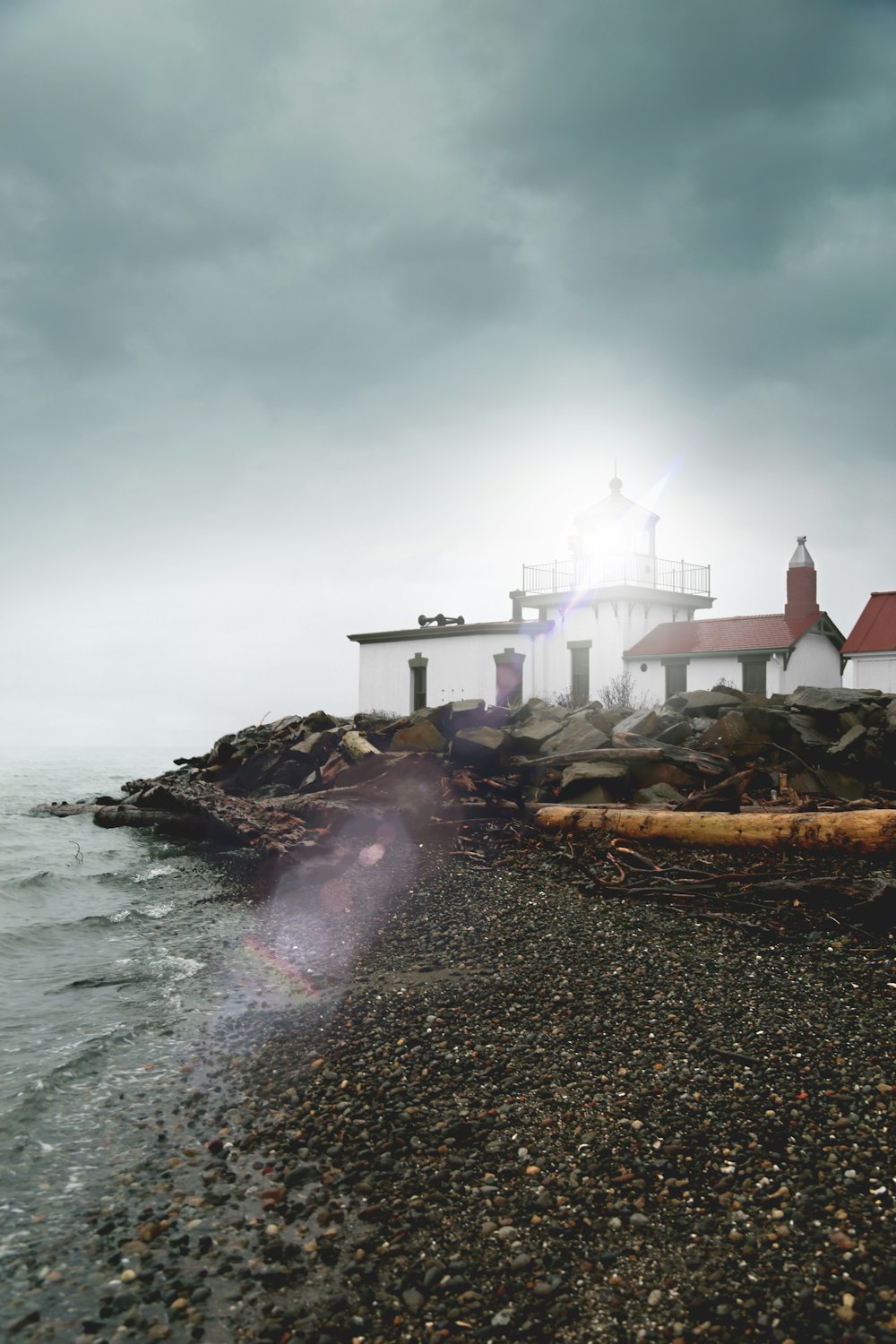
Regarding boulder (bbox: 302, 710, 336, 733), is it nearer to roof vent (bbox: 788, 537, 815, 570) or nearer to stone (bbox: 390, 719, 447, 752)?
stone (bbox: 390, 719, 447, 752)

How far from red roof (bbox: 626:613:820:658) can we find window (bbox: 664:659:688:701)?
2.07 feet

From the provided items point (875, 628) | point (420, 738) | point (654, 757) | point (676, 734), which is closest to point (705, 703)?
point (676, 734)

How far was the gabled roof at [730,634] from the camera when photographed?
3114cm

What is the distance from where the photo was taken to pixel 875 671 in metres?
29.1

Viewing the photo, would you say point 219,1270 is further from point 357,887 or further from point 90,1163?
point 357,887

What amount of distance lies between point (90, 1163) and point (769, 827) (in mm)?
7560

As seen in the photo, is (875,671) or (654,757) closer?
(654,757)

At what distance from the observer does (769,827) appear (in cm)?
917

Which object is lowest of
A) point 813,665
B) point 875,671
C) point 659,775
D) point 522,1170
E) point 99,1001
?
point 99,1001

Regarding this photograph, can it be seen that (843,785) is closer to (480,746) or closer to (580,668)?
(480,746)

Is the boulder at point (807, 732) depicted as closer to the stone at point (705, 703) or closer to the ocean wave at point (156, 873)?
the stone at point (705, 703)

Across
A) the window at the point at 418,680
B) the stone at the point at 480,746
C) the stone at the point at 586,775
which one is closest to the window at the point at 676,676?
the window at the point at 418,680

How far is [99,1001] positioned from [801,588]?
32.0 meters

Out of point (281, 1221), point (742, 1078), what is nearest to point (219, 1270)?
point (281, 1221)
